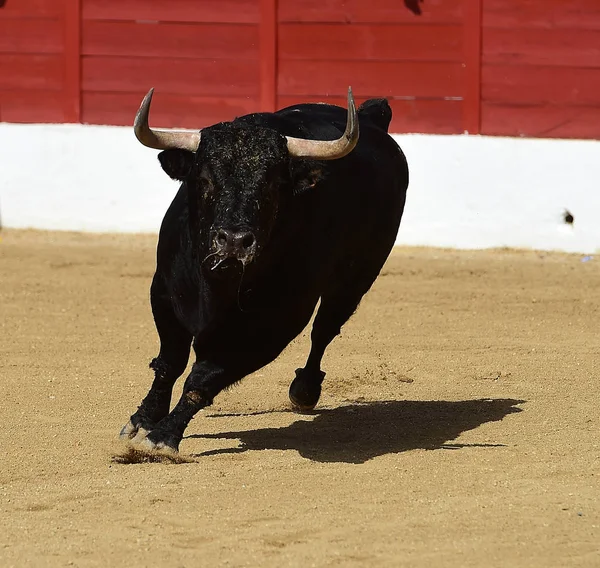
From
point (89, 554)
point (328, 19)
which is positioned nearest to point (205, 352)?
point (89, 554)

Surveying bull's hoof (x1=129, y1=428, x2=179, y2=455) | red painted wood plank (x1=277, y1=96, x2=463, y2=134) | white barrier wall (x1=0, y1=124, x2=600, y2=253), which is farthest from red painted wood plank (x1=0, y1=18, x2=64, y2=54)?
bull's hoof (x1=129, y1=428, x2=179, y2=455)

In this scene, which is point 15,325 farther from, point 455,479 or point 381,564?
point 381,564

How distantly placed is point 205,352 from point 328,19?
7418 millimetres

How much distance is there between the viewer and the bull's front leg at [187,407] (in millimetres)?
5453

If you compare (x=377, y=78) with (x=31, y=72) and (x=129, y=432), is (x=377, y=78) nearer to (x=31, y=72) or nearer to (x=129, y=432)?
(x=31, y=72)

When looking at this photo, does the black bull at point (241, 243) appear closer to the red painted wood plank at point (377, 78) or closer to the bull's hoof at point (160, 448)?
the bull's hoof at point (160, 448)

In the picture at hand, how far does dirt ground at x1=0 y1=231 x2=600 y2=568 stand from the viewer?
14.1 ft

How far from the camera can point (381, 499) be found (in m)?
4.82

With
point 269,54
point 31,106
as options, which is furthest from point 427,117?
point 31,106

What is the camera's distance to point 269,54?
41.4 feet

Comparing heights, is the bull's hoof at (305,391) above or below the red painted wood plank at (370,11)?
below

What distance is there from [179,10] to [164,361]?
7.41 meters

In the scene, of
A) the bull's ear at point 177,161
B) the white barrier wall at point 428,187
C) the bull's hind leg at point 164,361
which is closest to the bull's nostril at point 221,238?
the bull's ear at point 177,161

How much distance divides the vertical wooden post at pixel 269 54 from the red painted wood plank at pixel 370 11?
0.14 meters
